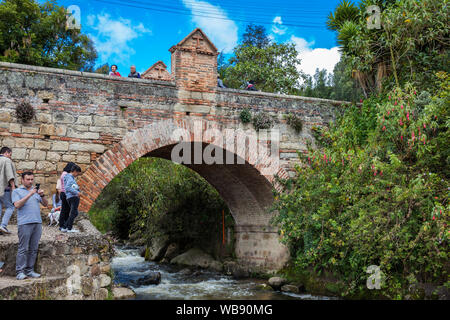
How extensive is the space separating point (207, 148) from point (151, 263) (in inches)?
273

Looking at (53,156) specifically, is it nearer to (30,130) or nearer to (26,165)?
(26,165)

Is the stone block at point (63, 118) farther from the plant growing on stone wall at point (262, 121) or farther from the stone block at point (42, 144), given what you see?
the plant growing on stone wall at point (262, 121)

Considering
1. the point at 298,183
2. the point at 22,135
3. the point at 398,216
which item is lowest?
the point at 398,216

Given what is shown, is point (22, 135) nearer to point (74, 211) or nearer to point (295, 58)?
point (74, 211)

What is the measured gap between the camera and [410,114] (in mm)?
7527

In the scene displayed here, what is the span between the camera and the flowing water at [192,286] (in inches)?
372

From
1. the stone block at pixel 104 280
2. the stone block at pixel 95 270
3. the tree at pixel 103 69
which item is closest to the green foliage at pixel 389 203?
the stone block at pixel 104 280

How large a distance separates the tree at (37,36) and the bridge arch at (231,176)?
485 inches

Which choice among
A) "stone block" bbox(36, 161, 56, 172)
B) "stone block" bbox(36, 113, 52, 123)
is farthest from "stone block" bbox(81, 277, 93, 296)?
"stone block" bbox(36, 113, 52, 123)

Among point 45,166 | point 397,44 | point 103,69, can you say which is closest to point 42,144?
point 45,166

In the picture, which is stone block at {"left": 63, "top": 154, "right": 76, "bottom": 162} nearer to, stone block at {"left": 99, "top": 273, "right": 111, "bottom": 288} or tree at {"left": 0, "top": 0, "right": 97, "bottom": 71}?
stone block at {"left": 99, "top": 273, "right": 111, "bottom": 288}

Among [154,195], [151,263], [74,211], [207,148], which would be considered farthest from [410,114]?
[151,263]

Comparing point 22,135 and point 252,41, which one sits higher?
point 252,41

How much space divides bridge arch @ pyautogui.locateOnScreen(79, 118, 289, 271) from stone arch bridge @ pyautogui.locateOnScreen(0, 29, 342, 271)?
0.07 feet
